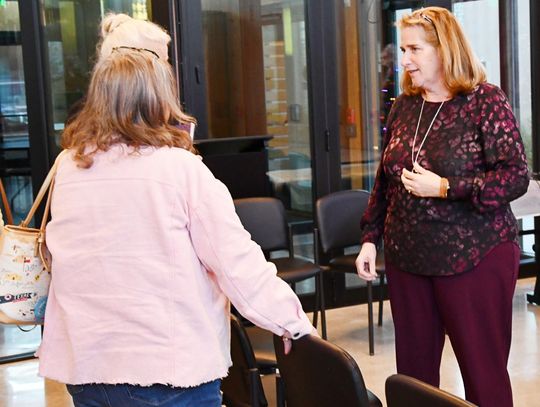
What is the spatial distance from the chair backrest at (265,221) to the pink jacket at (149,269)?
306 cm

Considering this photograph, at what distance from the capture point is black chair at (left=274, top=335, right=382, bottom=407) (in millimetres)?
2223

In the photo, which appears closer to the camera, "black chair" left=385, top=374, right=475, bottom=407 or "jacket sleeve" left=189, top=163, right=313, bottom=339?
"black chair" left=385, top=374, right=475, bottom=407

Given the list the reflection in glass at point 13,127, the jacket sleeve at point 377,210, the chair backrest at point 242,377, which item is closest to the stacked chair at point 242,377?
the chair backrest at point 242,377

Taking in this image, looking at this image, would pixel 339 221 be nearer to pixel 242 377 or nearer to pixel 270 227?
pixel 270 227

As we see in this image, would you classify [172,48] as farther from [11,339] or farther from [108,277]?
[108,277]

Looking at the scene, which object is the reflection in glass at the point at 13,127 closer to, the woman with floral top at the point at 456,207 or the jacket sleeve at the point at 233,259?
the woman with floral top at the point at 456,207

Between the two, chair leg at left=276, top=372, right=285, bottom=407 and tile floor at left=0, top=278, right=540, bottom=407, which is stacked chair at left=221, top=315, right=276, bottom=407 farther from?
tile floor at left=0, top=278, right=540, bottom=407

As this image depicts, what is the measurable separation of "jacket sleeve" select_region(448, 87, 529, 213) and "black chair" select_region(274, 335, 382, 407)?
0.79 metres

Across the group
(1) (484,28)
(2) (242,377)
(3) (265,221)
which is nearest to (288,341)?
(2) (242,377)

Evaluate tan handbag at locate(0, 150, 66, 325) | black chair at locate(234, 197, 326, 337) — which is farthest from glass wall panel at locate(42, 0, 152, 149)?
tan handbag at locate(0, 150, 66, 325)

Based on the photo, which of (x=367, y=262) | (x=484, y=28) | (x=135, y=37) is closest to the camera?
(x=135, y=37)

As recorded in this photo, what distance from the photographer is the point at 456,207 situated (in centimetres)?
294

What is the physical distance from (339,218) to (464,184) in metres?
2.51

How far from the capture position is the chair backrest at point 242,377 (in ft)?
8.42
